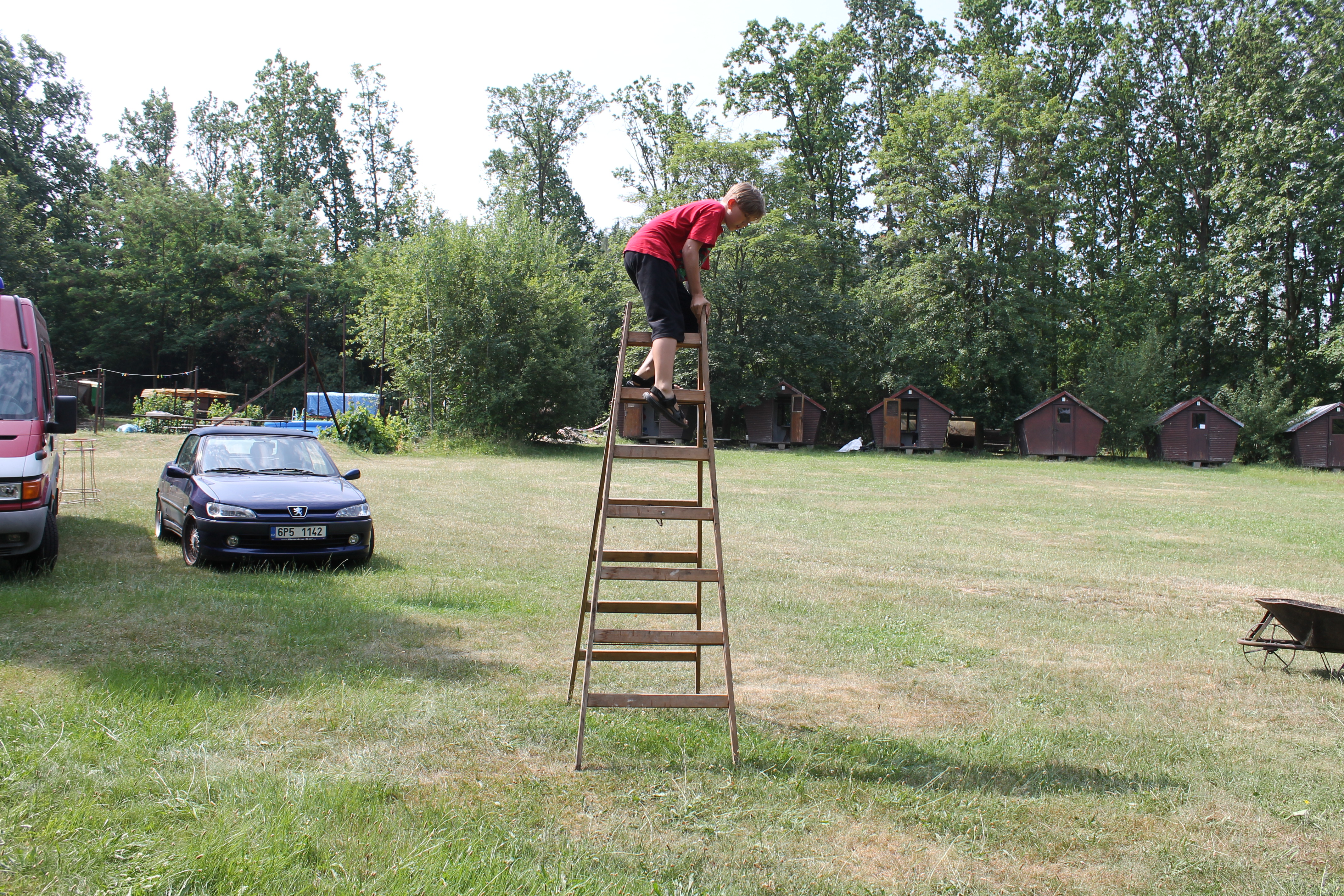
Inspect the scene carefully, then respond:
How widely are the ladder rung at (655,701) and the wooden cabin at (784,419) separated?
36077 mm

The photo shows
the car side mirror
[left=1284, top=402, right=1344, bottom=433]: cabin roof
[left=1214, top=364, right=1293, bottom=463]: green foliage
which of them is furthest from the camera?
[left=1214, top=364, right=1293, bottom=463]: green foliage

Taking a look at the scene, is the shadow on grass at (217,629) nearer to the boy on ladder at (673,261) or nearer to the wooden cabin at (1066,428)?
the boy on ladder at (673,261)

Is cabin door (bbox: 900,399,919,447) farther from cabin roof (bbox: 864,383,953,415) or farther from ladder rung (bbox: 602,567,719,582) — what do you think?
ladder rung (bbox: 602,567,719,582)

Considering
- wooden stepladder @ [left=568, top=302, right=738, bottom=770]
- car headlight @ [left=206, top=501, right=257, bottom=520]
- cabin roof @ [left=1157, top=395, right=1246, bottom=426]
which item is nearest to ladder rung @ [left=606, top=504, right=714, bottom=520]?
wooden stepladder @ [left=568, top=302, right=738, bottom=770]

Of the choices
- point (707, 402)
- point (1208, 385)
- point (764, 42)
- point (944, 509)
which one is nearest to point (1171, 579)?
point (944, 509)

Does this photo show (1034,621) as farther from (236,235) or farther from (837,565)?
(236,235)

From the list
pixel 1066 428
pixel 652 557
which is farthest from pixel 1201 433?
pixel 652 557

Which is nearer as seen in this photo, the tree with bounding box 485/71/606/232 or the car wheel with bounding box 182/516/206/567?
the car wheel with bounding box 182/516/206/567

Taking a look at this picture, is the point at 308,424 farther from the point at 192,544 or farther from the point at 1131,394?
the point at 1131,394

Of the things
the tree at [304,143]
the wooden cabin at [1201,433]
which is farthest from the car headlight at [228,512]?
the tree at [304,143]

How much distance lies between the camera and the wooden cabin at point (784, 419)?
133 ft

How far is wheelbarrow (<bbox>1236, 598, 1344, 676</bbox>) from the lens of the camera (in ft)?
20.3

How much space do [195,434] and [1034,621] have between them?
9709mm

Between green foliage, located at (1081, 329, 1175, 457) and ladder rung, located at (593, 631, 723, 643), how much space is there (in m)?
38.2
